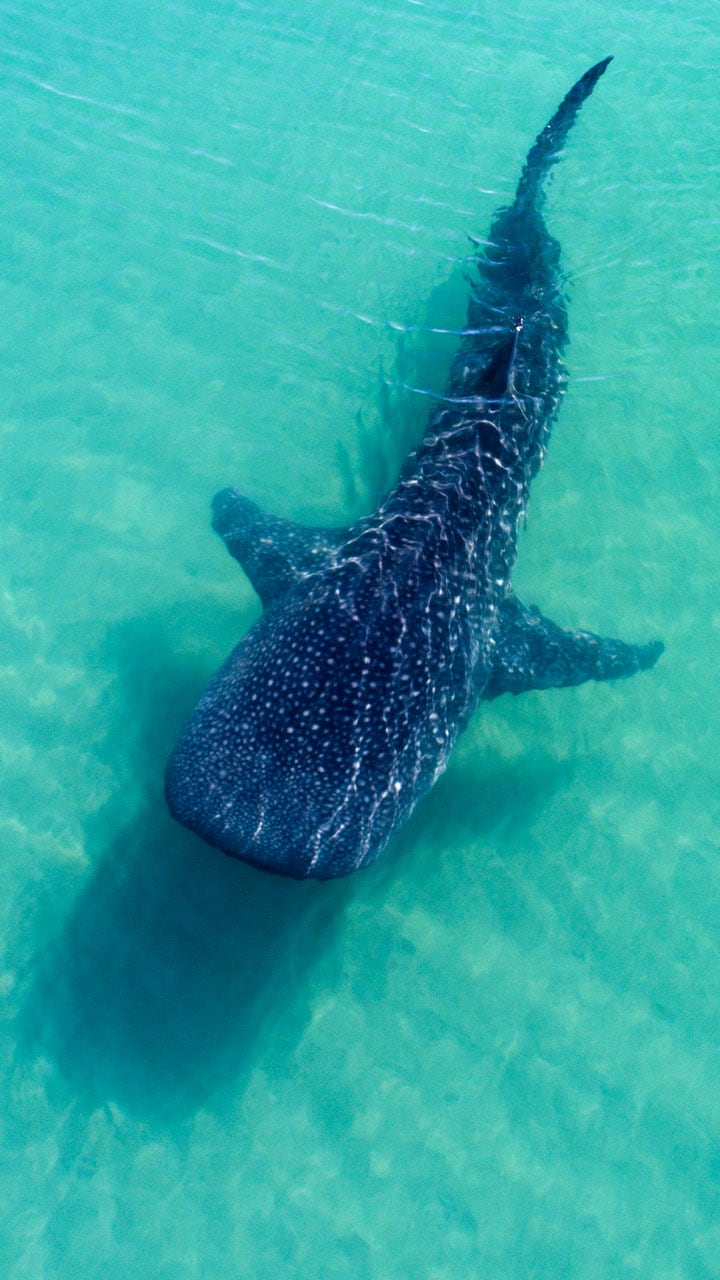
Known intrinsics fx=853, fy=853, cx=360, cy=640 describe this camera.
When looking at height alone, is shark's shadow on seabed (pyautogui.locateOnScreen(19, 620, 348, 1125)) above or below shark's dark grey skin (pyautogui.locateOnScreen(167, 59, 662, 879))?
below

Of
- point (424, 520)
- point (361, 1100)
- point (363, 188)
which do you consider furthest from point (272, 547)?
point (363, 188)

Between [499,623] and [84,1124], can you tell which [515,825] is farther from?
[84,1124]

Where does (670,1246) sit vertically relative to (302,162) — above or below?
below

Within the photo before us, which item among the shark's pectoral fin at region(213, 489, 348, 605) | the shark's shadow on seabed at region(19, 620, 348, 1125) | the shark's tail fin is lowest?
the shark's shadow on seabed at region(19, 620, 348, 1125)

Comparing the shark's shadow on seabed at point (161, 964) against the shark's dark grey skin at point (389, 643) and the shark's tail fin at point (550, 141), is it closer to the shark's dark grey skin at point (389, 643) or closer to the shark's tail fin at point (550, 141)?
the shark's dark grey skin at point (389, 643)

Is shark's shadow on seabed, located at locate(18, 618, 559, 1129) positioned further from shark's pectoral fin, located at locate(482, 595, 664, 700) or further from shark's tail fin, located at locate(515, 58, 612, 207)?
shark's tail fin, located at locate(515, 58, 612, 207)

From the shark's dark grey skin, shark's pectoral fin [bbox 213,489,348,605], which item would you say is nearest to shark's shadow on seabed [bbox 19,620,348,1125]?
the shark's dark grey skin

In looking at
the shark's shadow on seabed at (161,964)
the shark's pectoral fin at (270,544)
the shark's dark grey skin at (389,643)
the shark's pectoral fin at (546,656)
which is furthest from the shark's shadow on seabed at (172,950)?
the shark's dark grey skin at (389,643)
